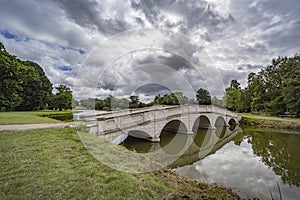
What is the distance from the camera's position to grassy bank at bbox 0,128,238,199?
3018mm

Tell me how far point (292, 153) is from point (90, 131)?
1061 centimetres

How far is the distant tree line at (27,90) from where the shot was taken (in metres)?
13.0

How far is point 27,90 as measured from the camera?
1054 inches

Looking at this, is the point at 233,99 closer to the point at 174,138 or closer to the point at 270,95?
the point at 270,95

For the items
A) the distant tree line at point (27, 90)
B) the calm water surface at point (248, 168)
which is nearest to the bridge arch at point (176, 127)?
the calm water surface at point (248, 168)

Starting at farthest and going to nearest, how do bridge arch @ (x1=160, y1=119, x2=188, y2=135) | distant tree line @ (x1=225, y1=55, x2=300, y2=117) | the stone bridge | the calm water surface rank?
distant tree line @ (x1=225, y1=55, x2=300, y2=117), bridge arch @ (x1=160, y1=119, x2=188, y2=135), the stone bridge, the calm water surface

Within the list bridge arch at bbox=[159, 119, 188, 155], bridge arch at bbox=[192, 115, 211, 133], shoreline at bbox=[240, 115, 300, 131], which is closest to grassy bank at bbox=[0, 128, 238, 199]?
bridge arch at bbox=[159, 119, 188, 155]

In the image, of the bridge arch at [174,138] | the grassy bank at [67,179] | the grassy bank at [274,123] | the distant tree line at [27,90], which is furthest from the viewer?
the grassy bank at [274,123]

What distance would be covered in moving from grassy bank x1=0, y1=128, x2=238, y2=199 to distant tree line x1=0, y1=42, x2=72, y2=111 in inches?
408

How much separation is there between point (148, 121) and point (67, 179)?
7305 millimetres

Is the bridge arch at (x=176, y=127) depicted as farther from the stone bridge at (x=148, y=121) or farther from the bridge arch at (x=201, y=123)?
the bridge arch at (x=201, y=123)

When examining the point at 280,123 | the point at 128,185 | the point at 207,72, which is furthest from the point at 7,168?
the point at 280,123

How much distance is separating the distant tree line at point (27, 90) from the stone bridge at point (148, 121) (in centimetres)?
875

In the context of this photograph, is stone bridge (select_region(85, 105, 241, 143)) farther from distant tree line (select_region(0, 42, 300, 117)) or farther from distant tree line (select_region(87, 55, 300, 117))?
distant tree line (select_region(87, 55, 300, 117))
